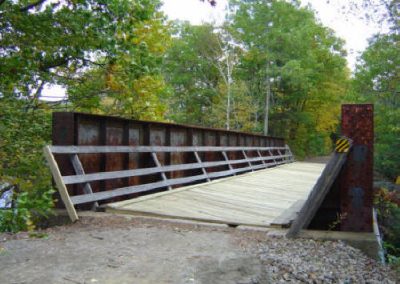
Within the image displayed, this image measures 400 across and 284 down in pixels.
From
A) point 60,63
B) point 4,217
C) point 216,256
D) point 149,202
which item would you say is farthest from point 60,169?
point 60,63

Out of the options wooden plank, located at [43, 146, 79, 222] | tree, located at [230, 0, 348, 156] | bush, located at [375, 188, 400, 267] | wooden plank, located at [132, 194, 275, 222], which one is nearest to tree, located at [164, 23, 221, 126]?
tree, located at [230, 0, 348, 156]

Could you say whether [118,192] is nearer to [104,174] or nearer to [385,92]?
[104,174]

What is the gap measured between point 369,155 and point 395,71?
79.1 feet

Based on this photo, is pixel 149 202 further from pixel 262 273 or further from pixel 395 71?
pixel 395 71

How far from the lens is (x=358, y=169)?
471cm

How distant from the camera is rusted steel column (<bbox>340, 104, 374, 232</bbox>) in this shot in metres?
4.64

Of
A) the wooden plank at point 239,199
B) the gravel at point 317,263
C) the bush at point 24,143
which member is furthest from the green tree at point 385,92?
the gravel at point 317,263

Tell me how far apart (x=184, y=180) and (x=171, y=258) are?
16.4 feet

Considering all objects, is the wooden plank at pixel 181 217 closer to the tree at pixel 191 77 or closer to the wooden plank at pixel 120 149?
the wooden plank at pixel 120 149

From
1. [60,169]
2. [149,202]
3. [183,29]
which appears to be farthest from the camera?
[183,29]

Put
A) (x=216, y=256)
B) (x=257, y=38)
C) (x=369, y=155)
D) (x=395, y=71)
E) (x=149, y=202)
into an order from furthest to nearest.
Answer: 1. (x=257, y=38)
2. (x=395, y=71)
3. (x=149, y=202)
4. (x=369, y=155)
5. (x=216, y=256)

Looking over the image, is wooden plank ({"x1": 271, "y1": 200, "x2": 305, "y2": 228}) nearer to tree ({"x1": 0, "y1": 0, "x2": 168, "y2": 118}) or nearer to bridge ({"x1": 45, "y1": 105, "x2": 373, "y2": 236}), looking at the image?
bridge ({"x1": 45, "y1": 105, "x2": 373, "y2": 236})

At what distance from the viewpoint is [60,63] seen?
1003 cm

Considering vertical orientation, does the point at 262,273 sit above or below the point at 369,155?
below
